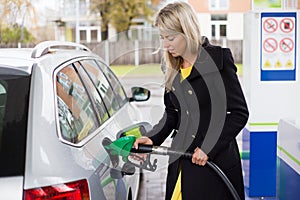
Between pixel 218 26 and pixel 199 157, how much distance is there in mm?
13307

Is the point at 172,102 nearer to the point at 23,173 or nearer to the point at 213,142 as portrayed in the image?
the point at 213,142

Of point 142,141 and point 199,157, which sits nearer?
point 199,157

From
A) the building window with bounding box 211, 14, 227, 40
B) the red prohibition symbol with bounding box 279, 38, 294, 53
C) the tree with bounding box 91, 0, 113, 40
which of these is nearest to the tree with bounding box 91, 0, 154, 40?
the tree with bounding box 91, 0, 113, 40

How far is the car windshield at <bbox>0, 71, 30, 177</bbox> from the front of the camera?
2016mm

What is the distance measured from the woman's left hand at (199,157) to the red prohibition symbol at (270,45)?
243 cm

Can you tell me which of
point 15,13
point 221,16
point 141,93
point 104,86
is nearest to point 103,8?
point 221,16

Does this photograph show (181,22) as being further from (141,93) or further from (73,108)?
(141,93)

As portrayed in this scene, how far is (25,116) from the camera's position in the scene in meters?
2.15

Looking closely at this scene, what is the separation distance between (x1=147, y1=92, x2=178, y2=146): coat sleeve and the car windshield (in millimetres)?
734

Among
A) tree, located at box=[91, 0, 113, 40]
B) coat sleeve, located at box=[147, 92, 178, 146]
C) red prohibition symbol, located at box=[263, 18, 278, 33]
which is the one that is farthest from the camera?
tree, located at box=[91, 0, 113, 40]

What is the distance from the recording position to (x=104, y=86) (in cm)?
389

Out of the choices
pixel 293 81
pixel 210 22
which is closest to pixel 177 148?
pixel 293 81

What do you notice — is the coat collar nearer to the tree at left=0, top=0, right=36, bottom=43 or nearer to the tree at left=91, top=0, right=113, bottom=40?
the tree at left=0, top=0, right=36, bottom=43

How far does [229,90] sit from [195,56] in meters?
0.22
